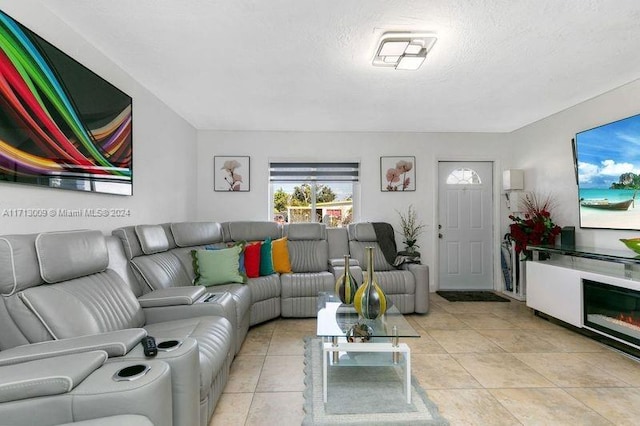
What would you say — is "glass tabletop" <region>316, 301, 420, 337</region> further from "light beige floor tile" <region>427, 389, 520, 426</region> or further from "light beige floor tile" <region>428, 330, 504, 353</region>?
"light beige floor tile" <region>428, 330, 504, 353</region>

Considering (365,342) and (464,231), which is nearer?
(365,342)

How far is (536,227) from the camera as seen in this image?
3.88m

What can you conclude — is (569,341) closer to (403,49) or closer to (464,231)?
(464,231)

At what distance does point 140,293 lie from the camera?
237cm

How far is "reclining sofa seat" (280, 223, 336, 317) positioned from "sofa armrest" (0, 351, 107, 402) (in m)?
2.54

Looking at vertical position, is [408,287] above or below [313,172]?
below

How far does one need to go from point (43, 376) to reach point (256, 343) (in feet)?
6.76

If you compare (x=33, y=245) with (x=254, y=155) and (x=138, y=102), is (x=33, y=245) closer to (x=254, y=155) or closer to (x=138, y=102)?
(x=138, y=102)

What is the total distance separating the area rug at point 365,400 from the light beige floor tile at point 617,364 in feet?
5.00

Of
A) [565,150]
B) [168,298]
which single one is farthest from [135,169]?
[565,150]

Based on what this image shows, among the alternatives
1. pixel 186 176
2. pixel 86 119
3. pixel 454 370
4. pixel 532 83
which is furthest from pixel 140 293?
pixel 532 83

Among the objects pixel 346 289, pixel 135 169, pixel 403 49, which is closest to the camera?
pixel 403 49

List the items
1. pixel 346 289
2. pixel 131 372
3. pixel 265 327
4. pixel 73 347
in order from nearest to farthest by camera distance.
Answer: pixel 131 372 < pixel 73 347 < pixel 346 289 < pixel 265 327

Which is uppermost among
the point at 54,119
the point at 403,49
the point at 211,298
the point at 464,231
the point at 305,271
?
the point at 403,49
